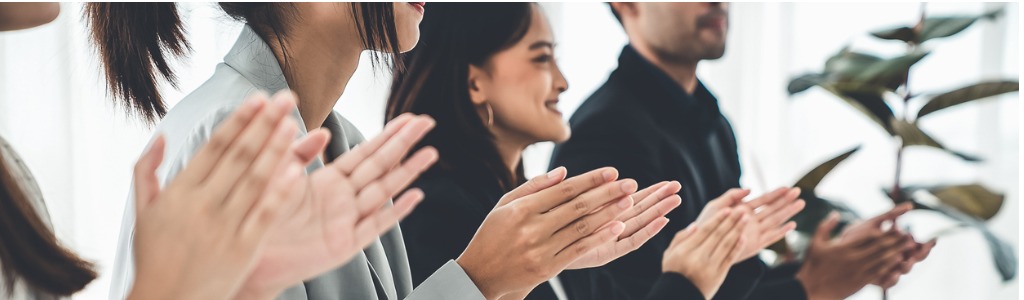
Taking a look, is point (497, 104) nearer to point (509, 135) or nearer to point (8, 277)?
point (509, 135)

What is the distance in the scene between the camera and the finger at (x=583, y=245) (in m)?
0.70

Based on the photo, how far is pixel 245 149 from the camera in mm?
429

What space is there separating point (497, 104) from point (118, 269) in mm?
625

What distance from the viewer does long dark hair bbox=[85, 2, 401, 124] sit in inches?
28.1

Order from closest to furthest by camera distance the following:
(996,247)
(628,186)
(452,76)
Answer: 1. (628,186)
2. (452,76)
3. (996,247)

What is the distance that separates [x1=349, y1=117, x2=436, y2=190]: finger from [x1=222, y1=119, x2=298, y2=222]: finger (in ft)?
0.21

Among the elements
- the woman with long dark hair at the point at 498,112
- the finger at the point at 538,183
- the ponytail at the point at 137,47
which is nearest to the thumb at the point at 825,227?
the woman with long dark hair at the point at 498,112

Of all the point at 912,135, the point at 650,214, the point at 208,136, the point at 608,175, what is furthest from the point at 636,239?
the point at 912,135

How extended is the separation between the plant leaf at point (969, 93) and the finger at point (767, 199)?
0.39 m

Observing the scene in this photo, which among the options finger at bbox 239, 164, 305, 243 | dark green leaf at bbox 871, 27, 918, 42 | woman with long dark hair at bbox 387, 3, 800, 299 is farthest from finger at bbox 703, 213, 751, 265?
finger at bbox 239, 164, 305, 243

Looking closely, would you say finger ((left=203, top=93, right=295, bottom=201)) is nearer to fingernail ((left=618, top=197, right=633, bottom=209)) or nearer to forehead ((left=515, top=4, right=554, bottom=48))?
fingernail ((left=618, top=197, right=633, bottom=209))

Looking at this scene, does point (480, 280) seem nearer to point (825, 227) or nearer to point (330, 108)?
point (330, 108)

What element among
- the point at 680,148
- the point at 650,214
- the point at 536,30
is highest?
the point at 536,30

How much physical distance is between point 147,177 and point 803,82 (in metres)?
1.35
